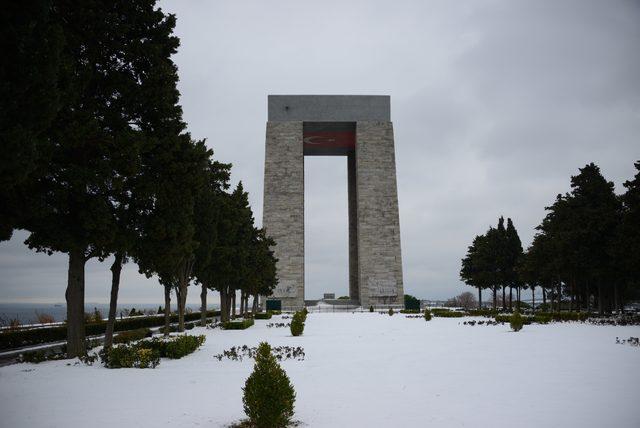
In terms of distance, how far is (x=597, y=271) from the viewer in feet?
102

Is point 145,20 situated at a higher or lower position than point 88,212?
higher

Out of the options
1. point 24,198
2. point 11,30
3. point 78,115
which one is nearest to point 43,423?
point 11,30

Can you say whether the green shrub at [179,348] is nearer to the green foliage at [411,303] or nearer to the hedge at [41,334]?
the hedge at [41,334]

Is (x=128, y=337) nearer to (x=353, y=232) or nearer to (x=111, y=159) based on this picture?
(x=111, y=159)

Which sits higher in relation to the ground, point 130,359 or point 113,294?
point 113,294

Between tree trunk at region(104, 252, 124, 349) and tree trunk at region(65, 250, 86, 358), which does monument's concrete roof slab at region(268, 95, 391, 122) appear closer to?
tree trunk at region(104, 252, 124, 349)

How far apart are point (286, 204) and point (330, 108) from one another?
1406cm

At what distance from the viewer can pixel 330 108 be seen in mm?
63469

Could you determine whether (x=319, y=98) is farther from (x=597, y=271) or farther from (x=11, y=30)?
(x=11, y=30)

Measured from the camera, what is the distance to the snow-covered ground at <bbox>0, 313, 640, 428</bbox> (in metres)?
7.07

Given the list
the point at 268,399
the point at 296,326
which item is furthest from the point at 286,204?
the point at 268,399

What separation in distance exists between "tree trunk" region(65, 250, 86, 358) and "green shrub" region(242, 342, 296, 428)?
9.82 metres

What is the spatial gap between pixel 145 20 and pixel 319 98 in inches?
1965

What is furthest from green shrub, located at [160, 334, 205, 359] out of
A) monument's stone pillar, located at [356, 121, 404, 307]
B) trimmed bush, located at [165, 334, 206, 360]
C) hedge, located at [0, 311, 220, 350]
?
monument's stone pillar, located at [356, 121, 404, 307]
